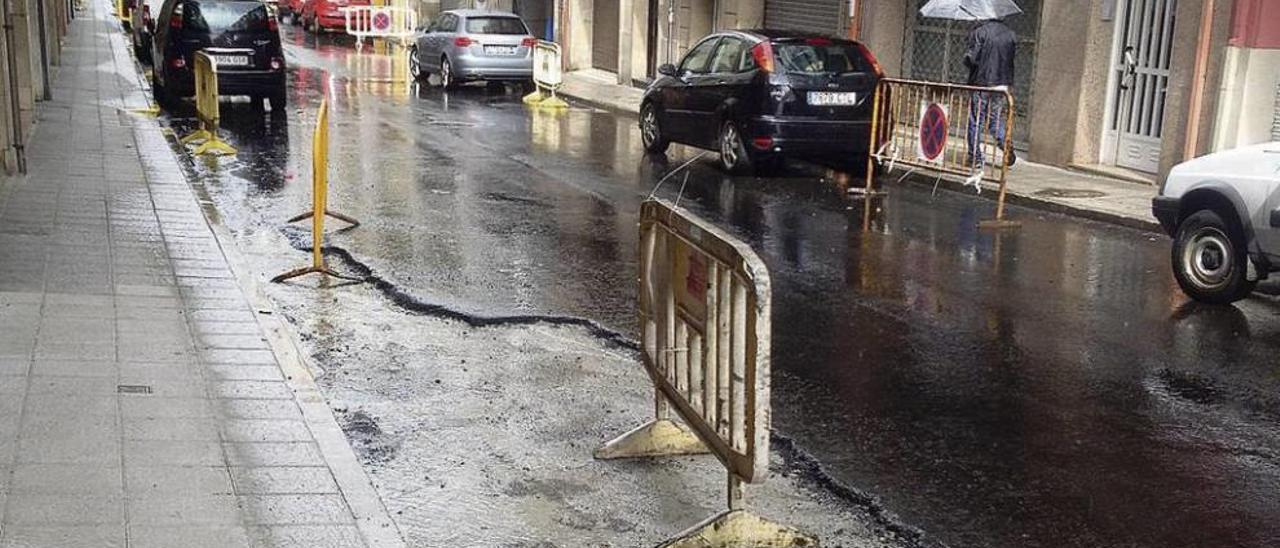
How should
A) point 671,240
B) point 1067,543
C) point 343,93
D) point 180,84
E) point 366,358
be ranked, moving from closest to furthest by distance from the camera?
1. point 1067,543
2. point 671,240
3. point 366,358
4. point 180,84
5. point 343,93

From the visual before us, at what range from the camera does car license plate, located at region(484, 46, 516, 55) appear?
85.4 feet

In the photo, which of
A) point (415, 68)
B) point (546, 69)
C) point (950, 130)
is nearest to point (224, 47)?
point (546, 69)

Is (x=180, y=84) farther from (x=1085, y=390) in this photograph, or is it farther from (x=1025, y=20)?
(x=1085, y=390)

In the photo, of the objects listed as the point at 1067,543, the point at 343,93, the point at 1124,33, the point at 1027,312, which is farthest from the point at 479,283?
the point at 343,93

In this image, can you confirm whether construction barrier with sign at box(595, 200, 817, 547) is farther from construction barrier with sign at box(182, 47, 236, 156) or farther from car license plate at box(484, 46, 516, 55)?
car license plate at box(484, 46, 516, 55)

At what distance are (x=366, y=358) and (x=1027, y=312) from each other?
4.16 metres

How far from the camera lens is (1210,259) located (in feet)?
30.6

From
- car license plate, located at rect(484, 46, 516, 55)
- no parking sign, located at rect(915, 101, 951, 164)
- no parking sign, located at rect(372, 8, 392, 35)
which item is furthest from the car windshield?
no parking sign, located at rect(372, 8, 392, 35)

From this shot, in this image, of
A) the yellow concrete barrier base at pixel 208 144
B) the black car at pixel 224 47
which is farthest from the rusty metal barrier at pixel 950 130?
the black car at pixel 224 47

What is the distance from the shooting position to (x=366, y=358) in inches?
295

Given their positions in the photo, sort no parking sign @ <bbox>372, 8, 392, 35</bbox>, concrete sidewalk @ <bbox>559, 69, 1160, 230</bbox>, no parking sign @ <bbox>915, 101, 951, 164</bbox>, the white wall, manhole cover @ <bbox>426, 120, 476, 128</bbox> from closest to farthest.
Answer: concrete sidewalk @ <bbox>559, 69, 1160, 230</bbox> < no parking sign @ <bbox>915, 101, 951, 164</bbox> < the white wall < manhole cover @ <bbox>426, 120, 476, 128</bbox> < no parking sign @ <bbox>372, 8, 392, 35</bbox>

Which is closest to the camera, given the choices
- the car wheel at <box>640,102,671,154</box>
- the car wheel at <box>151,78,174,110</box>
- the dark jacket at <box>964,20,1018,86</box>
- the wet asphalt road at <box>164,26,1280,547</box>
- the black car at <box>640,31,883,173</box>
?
the wet asphalt road at <box>164,26,1280,547</box>

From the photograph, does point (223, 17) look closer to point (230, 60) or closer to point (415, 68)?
point (230, 60)

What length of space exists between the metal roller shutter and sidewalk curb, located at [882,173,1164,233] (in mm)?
7229
